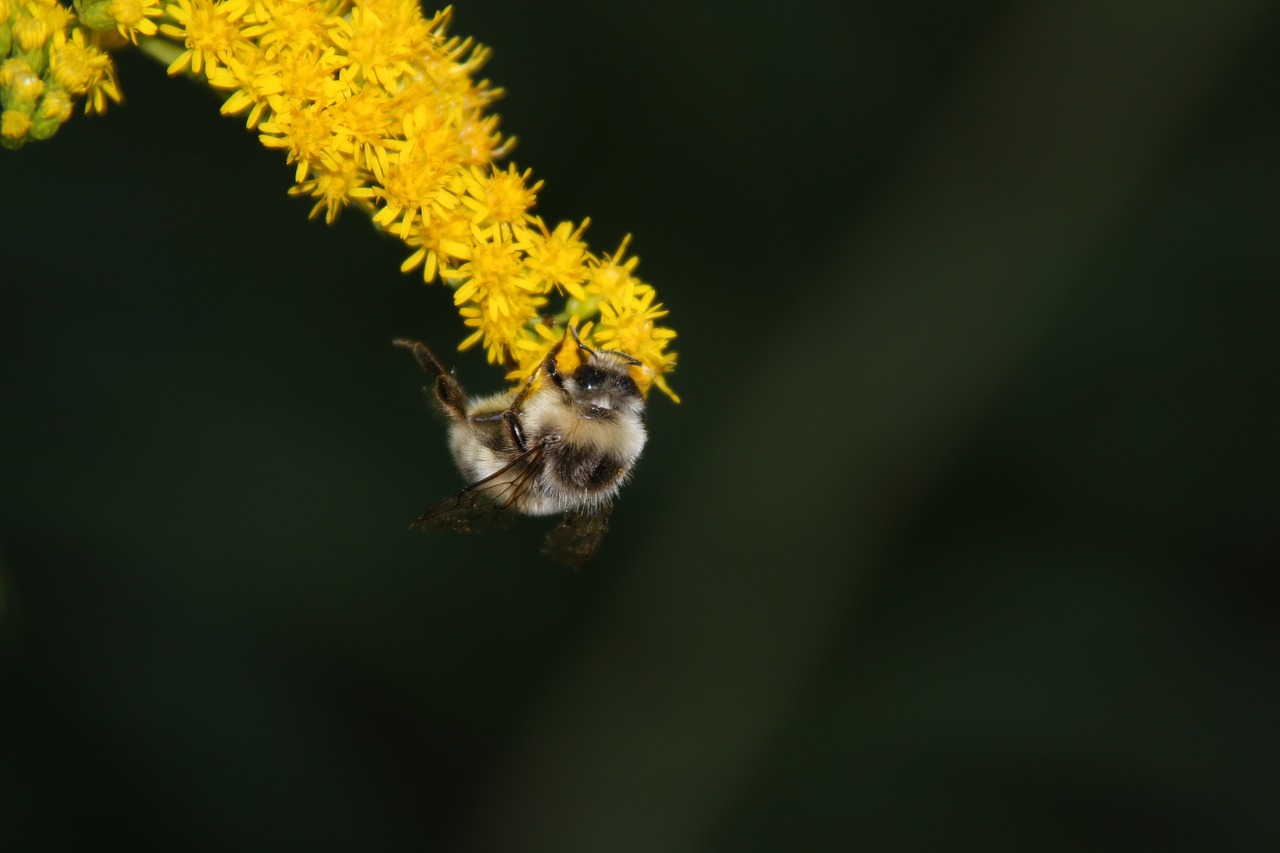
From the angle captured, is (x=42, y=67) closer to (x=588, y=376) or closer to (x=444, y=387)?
(x=444, y=387)

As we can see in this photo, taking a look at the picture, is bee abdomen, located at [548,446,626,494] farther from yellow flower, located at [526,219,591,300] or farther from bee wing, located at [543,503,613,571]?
yellow flower, located at [526,219,591,300]

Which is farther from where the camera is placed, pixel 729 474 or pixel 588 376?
pixel 729 474

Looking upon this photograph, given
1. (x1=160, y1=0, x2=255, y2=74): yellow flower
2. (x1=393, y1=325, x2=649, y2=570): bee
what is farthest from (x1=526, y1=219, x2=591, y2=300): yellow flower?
(x1=160, y1=0, x2=255, y2=74): yellow flower

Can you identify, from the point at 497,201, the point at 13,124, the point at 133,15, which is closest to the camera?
the point at 13,124

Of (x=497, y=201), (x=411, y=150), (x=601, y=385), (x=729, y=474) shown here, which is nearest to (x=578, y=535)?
(x=601, y=385)

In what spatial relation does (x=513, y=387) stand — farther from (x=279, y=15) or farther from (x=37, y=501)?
(x=37, y=501)

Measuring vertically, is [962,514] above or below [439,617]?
above

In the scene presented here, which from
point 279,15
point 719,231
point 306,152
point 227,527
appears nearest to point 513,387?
point 306,152
